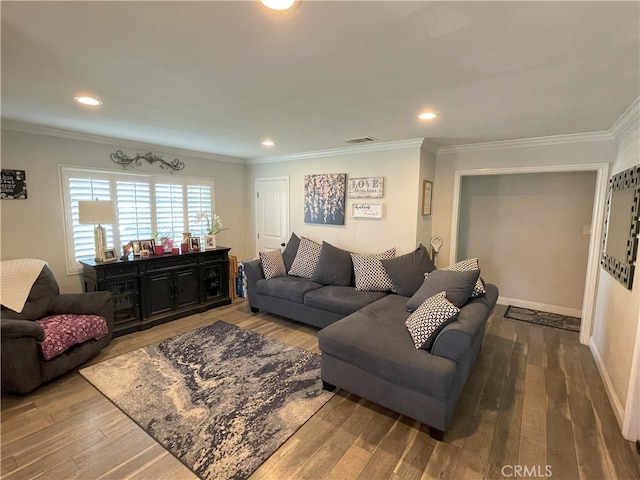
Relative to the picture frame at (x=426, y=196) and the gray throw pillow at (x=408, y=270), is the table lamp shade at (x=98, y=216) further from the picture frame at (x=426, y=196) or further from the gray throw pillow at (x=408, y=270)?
the picture frame at (x=426, y=196)

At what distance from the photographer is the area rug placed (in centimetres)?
393

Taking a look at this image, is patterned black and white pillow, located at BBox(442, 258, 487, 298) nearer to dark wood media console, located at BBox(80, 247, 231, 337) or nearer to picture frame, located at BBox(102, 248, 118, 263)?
dark wood media console, located at BBox(80, 247, 231, 337)

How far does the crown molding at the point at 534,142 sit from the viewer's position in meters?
3.21

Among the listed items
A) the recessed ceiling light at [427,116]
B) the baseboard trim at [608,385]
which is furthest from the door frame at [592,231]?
the recessed ceiling light at [427,116]

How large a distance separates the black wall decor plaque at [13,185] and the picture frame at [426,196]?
4.58 meters

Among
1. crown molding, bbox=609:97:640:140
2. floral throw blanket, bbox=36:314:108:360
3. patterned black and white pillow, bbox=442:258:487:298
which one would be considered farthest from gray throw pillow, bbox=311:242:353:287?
crown molding, bbox=609:97:640:140

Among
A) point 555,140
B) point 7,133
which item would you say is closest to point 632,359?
point 555,140

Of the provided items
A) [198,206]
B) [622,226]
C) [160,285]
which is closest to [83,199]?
[160,285]

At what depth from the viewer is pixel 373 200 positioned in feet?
13.7

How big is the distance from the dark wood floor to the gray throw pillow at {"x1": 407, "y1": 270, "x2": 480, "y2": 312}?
0.80 m

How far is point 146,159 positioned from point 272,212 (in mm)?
2061

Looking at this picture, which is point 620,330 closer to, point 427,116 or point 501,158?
point 501,158

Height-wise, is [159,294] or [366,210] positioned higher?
[366,210]

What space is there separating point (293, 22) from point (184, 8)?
45 centimetres
